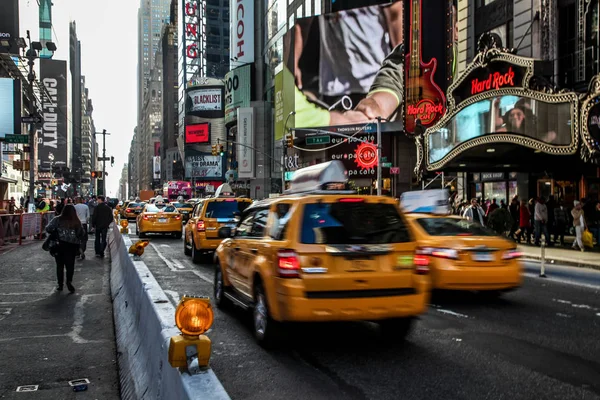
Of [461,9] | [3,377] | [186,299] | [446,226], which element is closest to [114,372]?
[3,377]

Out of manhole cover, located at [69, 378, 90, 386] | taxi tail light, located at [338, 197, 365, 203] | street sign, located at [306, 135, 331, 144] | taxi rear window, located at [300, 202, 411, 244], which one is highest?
street sign, located at [306, 135, 331, 144]

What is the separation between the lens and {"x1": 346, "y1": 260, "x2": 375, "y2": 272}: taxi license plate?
652 centimetres

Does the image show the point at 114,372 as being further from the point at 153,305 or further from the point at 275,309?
the point at 275,309

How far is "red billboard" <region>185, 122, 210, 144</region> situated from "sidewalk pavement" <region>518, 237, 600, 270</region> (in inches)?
4224

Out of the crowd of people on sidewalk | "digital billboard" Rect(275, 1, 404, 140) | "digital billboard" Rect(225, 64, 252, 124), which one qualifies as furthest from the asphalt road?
"digital billboard" Rect(225, 64, 252, 124)

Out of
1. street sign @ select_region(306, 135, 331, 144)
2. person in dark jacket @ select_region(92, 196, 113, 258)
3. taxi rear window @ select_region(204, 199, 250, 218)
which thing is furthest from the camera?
street sign @ select_region(306, 135, 331, 144)

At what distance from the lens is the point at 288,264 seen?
6.46m

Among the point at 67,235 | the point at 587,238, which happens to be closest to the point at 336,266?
the point at 67,235

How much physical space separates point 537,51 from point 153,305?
2338cm

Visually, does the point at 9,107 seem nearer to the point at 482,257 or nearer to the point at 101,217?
the point at 101,217

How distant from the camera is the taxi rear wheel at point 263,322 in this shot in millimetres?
6711

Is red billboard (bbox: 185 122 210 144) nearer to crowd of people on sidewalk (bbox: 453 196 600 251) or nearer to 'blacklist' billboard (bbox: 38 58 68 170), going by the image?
'blacklist' billboard (bbox: 38 58 68 170)

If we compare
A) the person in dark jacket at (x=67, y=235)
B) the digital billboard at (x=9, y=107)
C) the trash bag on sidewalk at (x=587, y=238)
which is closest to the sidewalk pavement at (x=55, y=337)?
the person in dark jacket at (x=67, y=235)

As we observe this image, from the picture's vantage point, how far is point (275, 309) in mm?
6570
